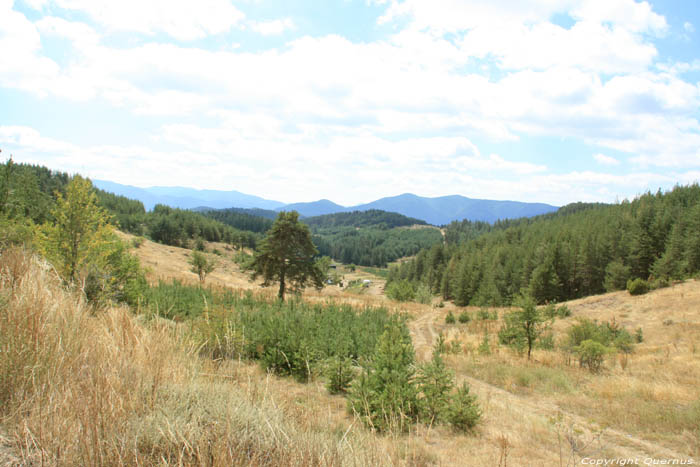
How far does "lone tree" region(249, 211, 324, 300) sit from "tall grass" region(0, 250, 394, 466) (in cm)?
2095

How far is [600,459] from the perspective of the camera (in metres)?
5.59

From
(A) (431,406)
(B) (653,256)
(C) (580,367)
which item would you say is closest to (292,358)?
(A) (431,406)

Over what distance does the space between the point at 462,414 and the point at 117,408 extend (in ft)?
20.2

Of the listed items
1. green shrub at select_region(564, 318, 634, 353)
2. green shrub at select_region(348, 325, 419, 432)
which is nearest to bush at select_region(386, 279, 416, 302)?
green shrub at select_region(564, 318, 634, 353)

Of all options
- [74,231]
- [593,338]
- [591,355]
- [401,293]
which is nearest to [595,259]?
[401,293]

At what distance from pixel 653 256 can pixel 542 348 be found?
53.1 meters

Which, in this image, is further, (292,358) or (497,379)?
(497,379)

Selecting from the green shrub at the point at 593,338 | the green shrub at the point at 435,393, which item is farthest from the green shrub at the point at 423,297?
the green shrub at the point at 435,393

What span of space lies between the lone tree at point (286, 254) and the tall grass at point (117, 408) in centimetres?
2095

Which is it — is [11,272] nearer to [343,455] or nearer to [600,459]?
[343,455]

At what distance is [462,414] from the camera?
21.8 feet

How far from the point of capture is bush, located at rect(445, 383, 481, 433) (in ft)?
21.7

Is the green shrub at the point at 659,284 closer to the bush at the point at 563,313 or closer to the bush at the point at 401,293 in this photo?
the bush at the point at 563,313

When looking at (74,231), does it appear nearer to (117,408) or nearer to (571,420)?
(117,408)
